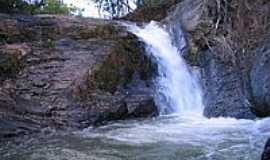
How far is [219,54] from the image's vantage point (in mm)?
10609

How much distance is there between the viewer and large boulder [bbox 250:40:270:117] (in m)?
8.38

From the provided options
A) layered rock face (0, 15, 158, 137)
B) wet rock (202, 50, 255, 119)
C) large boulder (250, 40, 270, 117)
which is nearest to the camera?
large boulder (250, 40, 270, 117)

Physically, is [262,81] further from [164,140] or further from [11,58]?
[11,58]

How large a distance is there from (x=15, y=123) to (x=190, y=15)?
5.64 meters

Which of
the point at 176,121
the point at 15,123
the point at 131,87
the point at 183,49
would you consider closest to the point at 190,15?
the point at 183,49

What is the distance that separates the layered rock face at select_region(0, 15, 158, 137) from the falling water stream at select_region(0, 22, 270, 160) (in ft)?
1.53

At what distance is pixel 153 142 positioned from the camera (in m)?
7.37

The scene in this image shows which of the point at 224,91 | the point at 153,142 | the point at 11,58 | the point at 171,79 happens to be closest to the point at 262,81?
the point at 224,91

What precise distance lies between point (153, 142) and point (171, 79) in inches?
185

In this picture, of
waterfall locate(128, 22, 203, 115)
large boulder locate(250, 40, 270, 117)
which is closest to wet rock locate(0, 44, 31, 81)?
waterfall locate(128, 22, 203, 115)

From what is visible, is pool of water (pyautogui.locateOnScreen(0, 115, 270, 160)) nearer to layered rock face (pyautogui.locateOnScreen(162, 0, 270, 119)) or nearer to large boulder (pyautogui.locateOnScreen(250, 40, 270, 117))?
large boulder (pyautogui.locateOnScreen(250, 40, 270, 117))

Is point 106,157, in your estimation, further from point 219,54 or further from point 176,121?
point 219,54

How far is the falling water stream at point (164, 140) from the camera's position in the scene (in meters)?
6.48

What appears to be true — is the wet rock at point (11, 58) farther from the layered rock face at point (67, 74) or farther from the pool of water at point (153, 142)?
the pool of water at point (153, 142)
